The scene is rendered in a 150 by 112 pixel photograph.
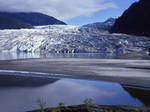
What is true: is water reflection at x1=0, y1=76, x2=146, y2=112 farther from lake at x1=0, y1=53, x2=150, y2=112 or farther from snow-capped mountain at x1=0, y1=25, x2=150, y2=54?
snow-capped mountain at x1=0, y1=25, x2=150, y2=54

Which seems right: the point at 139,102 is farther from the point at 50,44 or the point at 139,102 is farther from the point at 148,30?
the point at 148,30

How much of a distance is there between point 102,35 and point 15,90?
19679 mm

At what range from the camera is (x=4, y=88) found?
4656mm

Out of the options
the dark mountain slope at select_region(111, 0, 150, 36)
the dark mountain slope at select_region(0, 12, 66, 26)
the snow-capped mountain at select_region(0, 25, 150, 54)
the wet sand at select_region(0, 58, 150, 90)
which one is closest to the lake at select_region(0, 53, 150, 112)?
the wet sand at select_region(0, 58, 150, 90)

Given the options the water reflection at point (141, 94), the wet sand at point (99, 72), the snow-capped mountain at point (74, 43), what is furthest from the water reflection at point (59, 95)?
the snow-capped mountain at point (74, 43)

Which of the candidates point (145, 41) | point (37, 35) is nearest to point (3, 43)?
point (37, 35)

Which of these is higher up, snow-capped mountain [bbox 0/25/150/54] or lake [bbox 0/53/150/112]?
snow-capped mountain [bbox 0/25/150/54]

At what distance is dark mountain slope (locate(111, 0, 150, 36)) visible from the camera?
36.0m

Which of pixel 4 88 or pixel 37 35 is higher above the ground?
pixel 37 35

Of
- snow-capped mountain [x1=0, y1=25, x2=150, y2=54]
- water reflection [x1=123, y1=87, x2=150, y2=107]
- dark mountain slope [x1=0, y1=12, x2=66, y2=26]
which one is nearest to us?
water reflection [x1=123, y1=87, x2=150, y2=107]

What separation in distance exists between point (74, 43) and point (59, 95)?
1800 centimetres

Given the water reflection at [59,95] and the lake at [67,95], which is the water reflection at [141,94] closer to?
the lake at [67,95]

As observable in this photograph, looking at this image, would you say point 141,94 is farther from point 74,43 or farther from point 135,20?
point 135,20

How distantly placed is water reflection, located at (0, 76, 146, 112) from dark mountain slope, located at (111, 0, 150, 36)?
32844 millimetres
